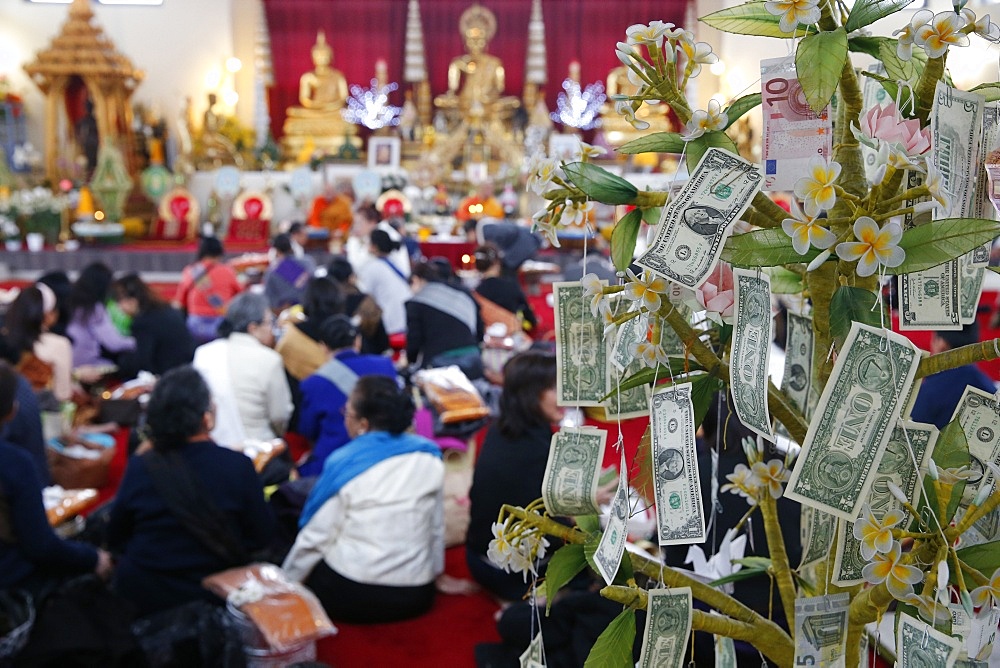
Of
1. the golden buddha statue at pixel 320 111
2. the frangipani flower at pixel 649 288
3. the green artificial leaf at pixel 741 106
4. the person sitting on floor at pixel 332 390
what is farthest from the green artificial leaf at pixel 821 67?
the golden buddha statue at pixel 320 111

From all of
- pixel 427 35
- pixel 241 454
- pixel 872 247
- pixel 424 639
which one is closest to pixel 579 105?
pixel 427 35

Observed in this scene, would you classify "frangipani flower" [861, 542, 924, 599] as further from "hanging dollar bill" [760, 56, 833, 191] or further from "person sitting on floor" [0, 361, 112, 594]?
"person sitting on floor" [0, 361, 112, 594]

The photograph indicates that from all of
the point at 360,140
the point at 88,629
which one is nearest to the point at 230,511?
the point at 88,629

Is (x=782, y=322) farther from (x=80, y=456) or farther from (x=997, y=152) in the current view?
(x=997, y=152)

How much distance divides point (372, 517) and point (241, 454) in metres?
0.44

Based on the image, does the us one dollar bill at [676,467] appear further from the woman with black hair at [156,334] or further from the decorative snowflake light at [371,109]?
the decorative snowflake light at [371,109]

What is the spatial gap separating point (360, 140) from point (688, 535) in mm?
12448

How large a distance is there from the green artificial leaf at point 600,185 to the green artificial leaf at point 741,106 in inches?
4.7

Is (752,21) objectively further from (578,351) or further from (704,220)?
(578,351)

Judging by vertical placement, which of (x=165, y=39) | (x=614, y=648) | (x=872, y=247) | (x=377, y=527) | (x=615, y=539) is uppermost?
(x=165, y=39)

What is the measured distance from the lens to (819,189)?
2.79 feet

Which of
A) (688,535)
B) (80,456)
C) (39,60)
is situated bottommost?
(80,456)

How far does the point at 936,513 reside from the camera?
93 cm

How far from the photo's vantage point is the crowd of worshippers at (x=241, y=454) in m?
2.52
